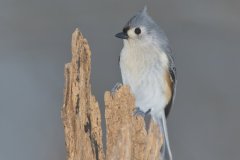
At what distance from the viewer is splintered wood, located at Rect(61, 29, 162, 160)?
1892 mm

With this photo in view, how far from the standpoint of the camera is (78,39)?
1.89m

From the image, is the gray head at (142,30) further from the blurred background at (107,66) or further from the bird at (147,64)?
the blurred background at (107,66)

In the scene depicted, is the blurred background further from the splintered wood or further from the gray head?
the splintered wood

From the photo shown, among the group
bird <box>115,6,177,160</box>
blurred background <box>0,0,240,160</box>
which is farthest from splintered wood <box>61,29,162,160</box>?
blurred background <box>0,0,240,160</box>

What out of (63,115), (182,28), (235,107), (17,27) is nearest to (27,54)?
(17,27)

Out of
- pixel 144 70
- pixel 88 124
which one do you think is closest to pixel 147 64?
pixel 144 70

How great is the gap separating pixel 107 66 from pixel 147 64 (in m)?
0.67

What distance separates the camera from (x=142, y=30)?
246cm

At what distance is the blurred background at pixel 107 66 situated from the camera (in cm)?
319

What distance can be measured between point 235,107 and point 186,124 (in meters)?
0.26

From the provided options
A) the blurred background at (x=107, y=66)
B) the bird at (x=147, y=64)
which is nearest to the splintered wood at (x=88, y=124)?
the bird at (x=147, y=64)

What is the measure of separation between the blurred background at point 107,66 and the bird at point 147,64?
0.54 metres

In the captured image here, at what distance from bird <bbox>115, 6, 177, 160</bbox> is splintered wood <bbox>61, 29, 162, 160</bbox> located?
0.47 metres

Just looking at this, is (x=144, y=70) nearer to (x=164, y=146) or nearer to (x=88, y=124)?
(x=164, y=146)
